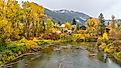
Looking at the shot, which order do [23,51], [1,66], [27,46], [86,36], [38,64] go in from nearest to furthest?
[1,66] < [38,64] < [23,51] < [27,46] < [86,36]

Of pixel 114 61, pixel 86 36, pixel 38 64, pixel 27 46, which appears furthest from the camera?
pixel 86 36

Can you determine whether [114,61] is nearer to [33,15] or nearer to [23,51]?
[23,51]

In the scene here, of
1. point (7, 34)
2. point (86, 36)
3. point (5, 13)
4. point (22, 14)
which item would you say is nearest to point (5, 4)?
point (5, 13)

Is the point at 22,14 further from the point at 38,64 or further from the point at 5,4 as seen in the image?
the point at 38,64

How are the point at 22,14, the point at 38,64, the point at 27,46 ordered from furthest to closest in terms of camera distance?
the point at 22,14, the point at 27,46, the point at 38,64

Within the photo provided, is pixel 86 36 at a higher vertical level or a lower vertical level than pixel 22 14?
lower

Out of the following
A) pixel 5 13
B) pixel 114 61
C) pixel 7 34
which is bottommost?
pixel 114 61

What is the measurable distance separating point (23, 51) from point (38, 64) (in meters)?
9.85

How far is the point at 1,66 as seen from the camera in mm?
39781

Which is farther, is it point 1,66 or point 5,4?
point 5,4

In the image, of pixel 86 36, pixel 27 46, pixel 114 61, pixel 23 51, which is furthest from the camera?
pixel 86 36

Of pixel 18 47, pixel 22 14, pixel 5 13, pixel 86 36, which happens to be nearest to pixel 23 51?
pixel 18 47

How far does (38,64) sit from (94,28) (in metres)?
61.8

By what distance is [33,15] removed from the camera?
71.0m
